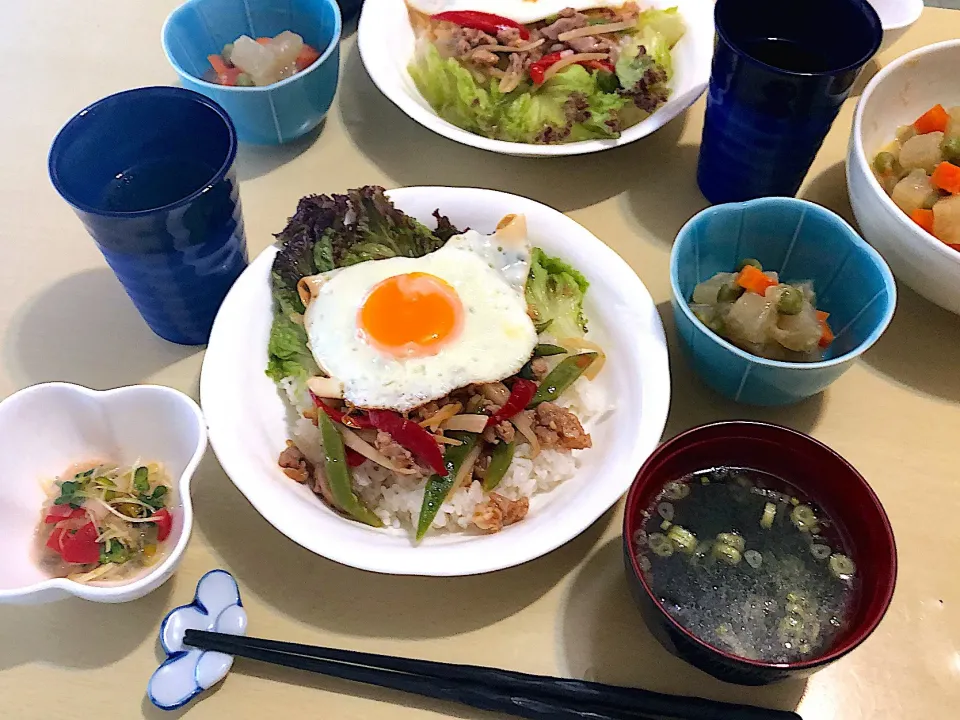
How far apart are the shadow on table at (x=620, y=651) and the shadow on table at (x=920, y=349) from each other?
82 centimetres

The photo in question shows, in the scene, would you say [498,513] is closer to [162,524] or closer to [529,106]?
[162,524]

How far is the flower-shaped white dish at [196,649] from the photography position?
4.47 ft

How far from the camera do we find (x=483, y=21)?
7.49ft

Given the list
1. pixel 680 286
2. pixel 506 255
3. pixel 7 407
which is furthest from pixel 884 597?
pixel 7 407

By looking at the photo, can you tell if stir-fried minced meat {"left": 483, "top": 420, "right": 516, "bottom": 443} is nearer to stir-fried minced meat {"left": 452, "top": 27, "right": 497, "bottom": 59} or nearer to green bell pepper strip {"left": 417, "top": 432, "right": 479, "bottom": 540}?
green bell pepper strip {"left": 417, "top": 432, "right": 479, "bottom": 540}

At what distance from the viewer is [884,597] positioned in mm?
1250

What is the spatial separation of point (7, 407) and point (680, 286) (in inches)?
57.1

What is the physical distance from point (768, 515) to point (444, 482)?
65 centimetres

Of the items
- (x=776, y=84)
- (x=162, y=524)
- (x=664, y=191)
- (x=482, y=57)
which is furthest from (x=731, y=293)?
(x=162, y=524)

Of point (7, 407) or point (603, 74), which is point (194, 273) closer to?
point (7, 407)

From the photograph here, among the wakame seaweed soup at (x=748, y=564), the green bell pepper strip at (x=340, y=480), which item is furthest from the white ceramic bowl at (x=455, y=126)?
the wakame seaweed soup at (x=748, y=564)

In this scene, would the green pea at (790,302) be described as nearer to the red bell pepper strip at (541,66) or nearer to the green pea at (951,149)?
the green pea at (951,149)

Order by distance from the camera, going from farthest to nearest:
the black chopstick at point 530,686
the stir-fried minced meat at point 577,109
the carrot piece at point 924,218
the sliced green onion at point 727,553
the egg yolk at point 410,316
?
1. the stir-fried minced meat at point 577,109
2. the carrot piece at point 924,218
3. the egg yolk at point 410,316
4. the sliced green onion at point 727,553
5. the black chopstick at point 530,686

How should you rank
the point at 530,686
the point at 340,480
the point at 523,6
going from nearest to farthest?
1. the point at 530,686
2. the point at 340,480
3. the point at 523,6
